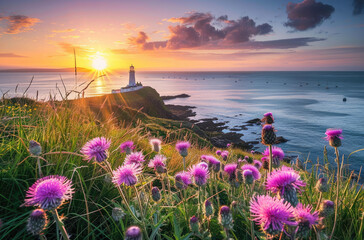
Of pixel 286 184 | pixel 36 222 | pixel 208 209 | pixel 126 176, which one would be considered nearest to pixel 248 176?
pixel 208 209

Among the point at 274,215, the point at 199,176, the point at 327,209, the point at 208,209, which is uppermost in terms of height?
the point at 274,215

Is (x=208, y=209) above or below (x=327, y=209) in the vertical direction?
below

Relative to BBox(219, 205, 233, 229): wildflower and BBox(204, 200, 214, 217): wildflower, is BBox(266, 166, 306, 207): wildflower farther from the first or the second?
BBox(204, 200, 214, 217): wildflower

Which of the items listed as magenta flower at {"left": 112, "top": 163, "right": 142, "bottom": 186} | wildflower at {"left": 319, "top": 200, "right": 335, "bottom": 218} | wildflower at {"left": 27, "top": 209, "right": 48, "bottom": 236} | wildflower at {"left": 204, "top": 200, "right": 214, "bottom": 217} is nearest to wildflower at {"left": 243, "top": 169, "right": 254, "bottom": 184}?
wildflower at {"left": 204, "top": 200, "right": 214, "bottom": 217}

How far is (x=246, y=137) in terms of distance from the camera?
5178 centimetres

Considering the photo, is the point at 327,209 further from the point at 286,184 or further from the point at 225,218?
the point at 225,218

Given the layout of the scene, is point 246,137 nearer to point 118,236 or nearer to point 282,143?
point 282,143

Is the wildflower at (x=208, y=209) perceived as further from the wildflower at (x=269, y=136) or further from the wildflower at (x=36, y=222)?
the wildflower at (x=36, y=222)

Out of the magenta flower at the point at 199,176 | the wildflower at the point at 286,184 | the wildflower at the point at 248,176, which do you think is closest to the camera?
the wildflower at the point at 286,184

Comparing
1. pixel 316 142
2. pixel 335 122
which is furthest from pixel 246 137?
pixel 335 122

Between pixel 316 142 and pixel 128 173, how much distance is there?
52.3 m

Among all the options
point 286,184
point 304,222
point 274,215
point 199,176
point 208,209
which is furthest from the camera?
point 199,176

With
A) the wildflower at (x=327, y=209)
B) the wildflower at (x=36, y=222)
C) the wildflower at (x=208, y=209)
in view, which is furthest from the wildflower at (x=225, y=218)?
the wildflower at (x=36, y=222)

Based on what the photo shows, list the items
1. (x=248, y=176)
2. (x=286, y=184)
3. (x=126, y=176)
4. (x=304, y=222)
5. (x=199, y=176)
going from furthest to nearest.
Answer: (x=248, y=176) → (x=199, y=176) → (x=126, y=176) → (x=286, y=184) → (x=304, y=222)
